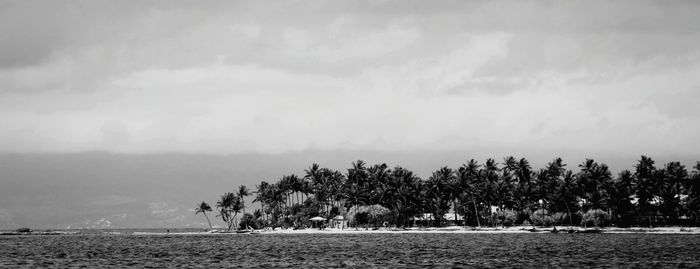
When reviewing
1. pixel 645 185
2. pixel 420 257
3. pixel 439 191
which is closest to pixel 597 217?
pixel 645 185

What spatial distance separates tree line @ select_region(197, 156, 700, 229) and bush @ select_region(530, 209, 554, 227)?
229mm

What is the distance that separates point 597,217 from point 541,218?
1589 centimetres

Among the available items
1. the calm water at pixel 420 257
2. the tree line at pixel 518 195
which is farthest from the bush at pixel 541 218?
the calm water at pixel 420 257

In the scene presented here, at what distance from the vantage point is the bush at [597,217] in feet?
520

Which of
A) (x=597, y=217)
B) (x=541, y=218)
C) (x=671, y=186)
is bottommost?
(x=597, y=217)

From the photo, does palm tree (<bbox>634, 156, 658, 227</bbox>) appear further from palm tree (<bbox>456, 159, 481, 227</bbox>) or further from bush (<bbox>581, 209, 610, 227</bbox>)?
palm tree (<bbox>456, 159, 481, 227</bbox>)

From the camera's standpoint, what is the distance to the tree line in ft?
510

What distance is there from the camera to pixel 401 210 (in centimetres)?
18350

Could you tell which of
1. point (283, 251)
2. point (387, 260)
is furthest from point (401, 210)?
point (387, 260)

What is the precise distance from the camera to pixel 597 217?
158500 millimetres

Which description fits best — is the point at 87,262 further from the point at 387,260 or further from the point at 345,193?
the point at 345,193

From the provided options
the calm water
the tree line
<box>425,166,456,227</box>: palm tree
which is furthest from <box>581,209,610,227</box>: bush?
the calm water

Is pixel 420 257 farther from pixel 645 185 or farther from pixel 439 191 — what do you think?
pixel 439 191

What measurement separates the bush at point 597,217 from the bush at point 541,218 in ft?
31.9
